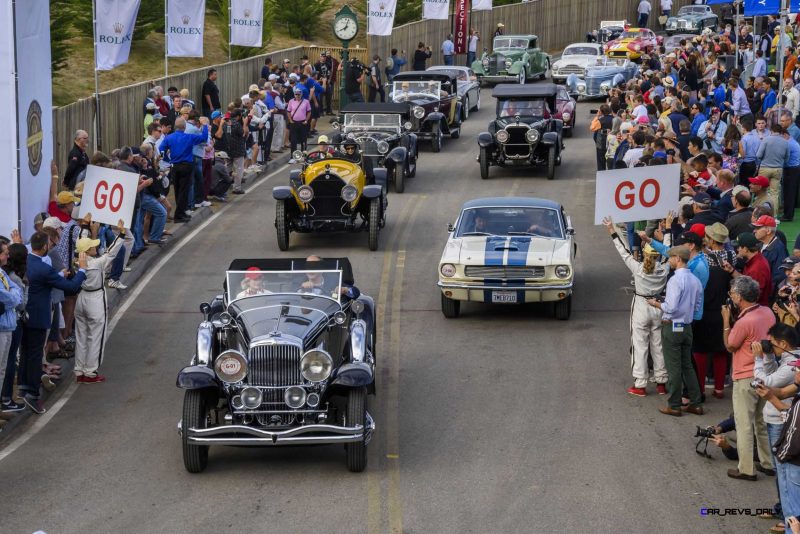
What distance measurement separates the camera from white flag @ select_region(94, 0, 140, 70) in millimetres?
22391

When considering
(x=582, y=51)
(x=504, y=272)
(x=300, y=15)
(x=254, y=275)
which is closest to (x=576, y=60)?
(x=582, y=51)

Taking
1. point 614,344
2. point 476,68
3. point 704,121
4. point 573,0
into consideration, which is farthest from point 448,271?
point 573,0

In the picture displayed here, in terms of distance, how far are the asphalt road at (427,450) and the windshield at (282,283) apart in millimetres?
1485

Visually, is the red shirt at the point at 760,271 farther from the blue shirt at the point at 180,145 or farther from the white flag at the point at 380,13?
the white flag at the point at 380,13

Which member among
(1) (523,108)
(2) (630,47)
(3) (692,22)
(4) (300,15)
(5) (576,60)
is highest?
(3) (692,22)

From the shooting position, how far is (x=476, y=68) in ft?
150

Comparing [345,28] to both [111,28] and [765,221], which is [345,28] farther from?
[765,221]

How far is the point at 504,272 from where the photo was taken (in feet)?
53.6

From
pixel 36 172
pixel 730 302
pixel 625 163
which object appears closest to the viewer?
pixel 730 302

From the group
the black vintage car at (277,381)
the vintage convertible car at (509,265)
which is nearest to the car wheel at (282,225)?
the vintage convertible car at (509,265)

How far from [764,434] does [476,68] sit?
35.4m

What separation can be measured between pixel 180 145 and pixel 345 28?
48.0 feet

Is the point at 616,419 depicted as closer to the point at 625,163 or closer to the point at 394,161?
the point at 625,163

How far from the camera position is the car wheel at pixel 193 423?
36.7 ft
